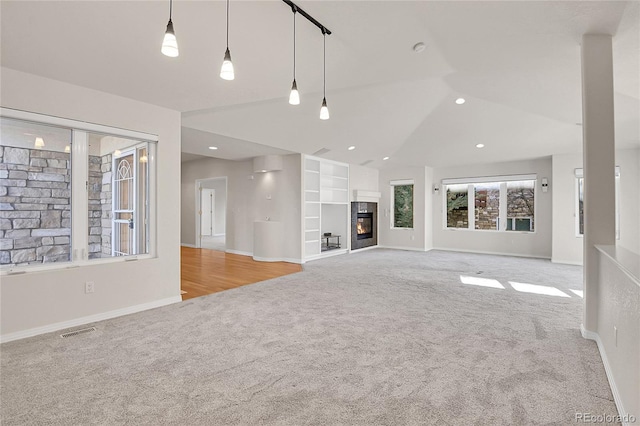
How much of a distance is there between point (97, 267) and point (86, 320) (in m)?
0.56

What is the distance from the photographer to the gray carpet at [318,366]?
1945 millimetres

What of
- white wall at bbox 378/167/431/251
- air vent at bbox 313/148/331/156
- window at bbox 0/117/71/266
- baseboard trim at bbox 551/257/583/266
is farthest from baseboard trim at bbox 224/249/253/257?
baseboard trim at bbox 551/257/583/266

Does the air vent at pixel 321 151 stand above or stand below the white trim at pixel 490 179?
above

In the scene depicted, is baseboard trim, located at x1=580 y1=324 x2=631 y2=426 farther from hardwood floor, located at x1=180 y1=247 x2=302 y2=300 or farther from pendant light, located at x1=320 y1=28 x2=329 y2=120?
hardwood floor, located at x1=180 y1=247 x2=302 y2=300

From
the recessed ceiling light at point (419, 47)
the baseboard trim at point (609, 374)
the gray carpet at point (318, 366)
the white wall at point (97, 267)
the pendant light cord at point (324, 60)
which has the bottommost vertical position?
the gray carpet at point (318, 366)

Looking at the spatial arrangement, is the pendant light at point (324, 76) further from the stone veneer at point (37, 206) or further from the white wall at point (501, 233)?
the white wall at point (501, 233)

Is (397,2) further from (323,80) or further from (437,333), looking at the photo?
(437,333)

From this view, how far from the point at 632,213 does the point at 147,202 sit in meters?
9.37

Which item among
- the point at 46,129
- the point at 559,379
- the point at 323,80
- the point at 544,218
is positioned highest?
the point at 323,80

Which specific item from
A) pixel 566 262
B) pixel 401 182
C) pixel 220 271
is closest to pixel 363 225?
pixel 401 182

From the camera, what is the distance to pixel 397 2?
2.40 metres

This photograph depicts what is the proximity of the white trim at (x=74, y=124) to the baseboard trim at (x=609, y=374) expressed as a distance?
484 cm

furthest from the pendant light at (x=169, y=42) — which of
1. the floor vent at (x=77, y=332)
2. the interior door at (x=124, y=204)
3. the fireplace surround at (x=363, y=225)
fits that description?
Answer: the fireplace surround at (x=363, y=225)

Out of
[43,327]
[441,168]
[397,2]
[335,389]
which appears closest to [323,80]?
[397,2]
